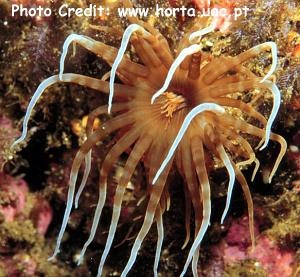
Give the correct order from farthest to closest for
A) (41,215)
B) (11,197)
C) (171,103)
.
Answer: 1. (41,215)
2. (11,197)
3. (171,103)

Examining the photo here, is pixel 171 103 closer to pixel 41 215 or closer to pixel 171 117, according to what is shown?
pixel 171 117

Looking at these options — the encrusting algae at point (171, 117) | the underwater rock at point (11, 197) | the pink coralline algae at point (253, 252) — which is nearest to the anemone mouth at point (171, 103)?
the encrusting algae at point (171, 117)

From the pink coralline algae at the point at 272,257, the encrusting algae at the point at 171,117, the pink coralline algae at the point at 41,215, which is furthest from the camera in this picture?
the pink coralline algae at the point at 41,215

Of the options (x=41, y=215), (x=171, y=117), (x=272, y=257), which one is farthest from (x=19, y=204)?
(x=272, y=257)

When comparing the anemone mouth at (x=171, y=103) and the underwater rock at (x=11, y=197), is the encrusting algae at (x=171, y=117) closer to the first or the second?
the anemone mouth at (x=171, y=103)

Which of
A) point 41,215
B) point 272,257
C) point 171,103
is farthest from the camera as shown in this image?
point 41,215

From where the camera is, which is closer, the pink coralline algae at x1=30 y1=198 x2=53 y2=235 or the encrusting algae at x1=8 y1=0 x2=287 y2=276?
the encrusting algae at x1=8 y1=0 x2=287 y2=276

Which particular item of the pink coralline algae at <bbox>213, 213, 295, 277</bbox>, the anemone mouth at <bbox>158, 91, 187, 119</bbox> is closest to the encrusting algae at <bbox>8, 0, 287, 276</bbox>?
the anemone mouth at <bbox>158, 91, 187, 119</bbox>

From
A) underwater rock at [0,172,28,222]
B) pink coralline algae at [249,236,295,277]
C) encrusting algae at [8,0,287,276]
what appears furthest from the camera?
underwater rock at [0,172,28,222]

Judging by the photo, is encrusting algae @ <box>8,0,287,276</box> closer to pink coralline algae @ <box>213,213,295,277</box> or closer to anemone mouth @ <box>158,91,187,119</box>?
anemone mouth @ <box>158,91,187,119</box>

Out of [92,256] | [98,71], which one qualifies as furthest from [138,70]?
[92,256]

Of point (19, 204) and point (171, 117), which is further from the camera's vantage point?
point (19, 204)

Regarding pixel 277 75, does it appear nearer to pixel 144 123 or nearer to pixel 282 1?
pixel 282 1
